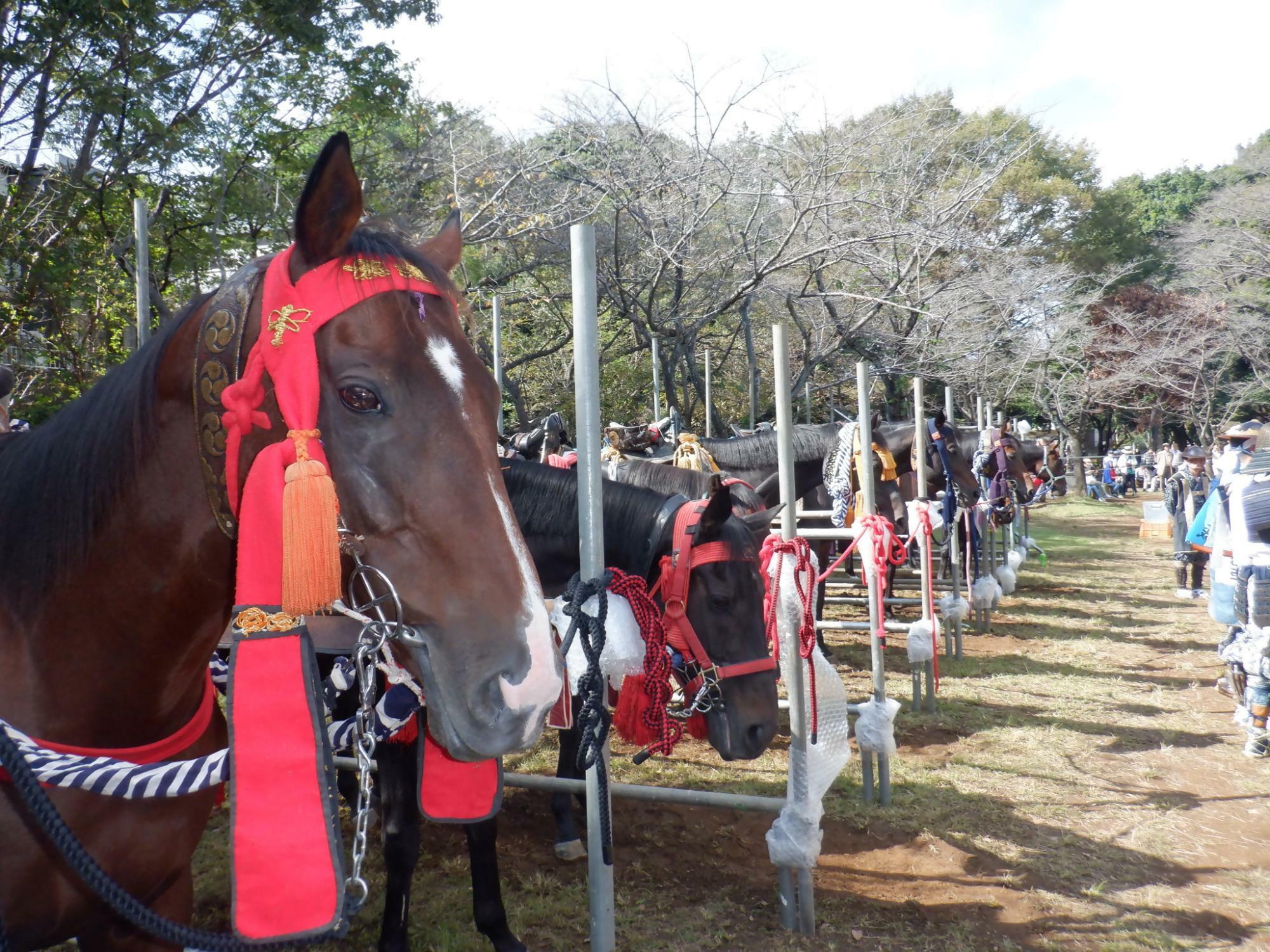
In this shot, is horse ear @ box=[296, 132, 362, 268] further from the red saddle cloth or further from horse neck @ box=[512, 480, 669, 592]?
horse neck @ box=[512, 480, 669, 592]

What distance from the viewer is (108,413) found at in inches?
53.9

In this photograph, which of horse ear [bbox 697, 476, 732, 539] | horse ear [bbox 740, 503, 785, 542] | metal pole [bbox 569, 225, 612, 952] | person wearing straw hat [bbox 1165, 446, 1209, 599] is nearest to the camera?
metal pole [bbox 569, 225, 612, 952]

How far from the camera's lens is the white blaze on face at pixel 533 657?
3.44 ft

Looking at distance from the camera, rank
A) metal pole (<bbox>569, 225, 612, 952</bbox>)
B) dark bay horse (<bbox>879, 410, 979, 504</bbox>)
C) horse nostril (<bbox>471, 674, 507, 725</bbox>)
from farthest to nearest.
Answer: dark bay horse (<bbox>879, 410, 979, 504</bbox>)
metal pole (<bbox>569, 225, 612, 952</bbox>)
horse nostril (<bbox>471, 674, 507, 725</bbox>)

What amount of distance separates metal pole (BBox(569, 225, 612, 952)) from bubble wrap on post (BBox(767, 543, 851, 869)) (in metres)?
1.02

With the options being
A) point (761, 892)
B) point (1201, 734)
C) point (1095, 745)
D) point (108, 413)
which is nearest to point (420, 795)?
point (108, 413)

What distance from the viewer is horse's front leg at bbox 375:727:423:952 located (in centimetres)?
293

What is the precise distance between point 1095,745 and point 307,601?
6000 millimetres

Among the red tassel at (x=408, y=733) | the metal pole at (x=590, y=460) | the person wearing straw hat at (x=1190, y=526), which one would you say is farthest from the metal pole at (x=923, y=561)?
the person wearing straw hat at (x=1190, y=526)

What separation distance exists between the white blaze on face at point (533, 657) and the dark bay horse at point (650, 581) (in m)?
2.06

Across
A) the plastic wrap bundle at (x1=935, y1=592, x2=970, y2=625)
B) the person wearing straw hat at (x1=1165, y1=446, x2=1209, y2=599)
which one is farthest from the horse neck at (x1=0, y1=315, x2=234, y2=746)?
the person wearing straw hat at (x1=1165, y1=446, x2=1209, y2=599)

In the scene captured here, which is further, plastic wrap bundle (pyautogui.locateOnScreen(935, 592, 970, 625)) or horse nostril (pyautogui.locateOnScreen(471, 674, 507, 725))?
plastic wrap bundle (pyautogui.locateOnScreen(935, 592, 970, 625))

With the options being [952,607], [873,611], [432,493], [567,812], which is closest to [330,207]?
[432,493]

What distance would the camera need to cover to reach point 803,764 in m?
3.16
